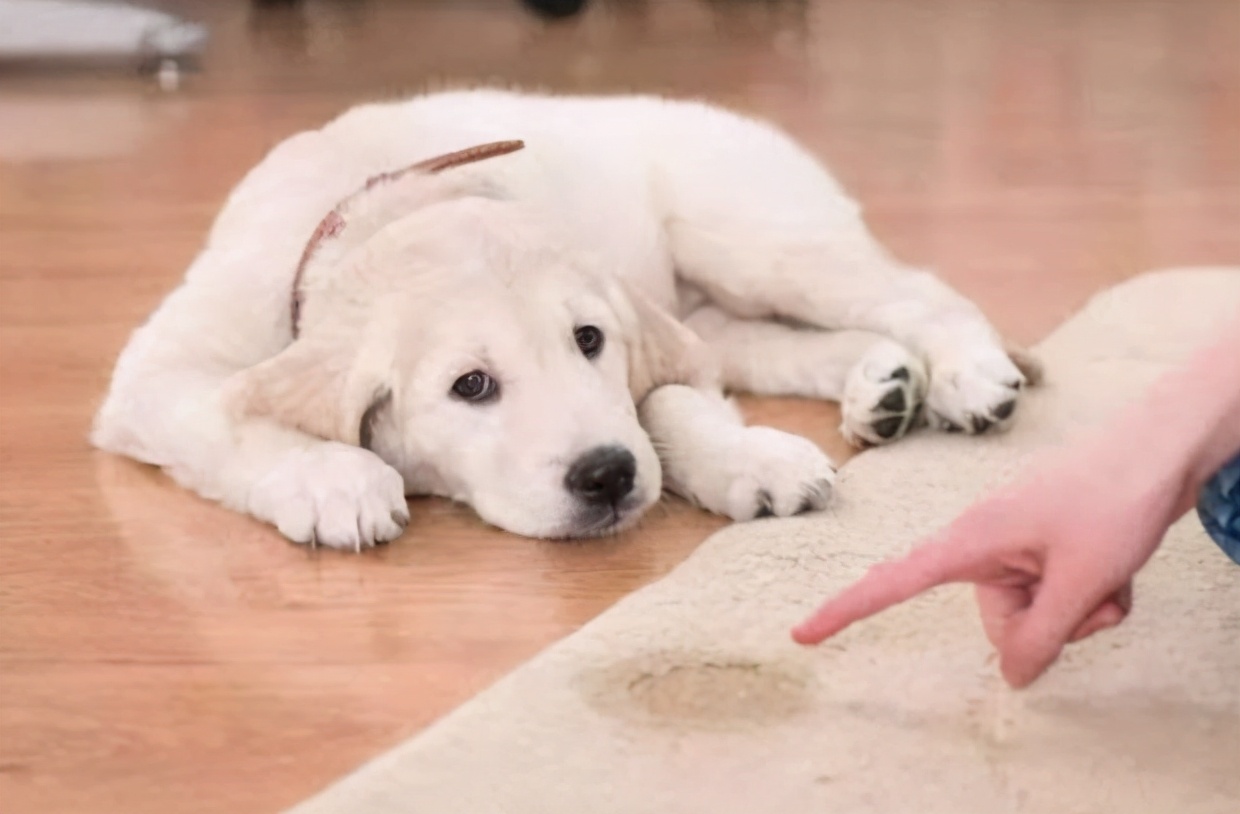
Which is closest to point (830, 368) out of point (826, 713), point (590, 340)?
point (590, 340)

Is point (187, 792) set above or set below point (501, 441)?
below

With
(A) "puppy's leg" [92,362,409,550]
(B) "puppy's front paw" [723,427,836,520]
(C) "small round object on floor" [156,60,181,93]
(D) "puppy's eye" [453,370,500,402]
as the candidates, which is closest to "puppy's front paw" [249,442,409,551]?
(A) "puppy's leg" [92,362,409,550]

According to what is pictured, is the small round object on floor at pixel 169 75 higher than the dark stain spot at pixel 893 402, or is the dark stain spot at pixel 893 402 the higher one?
the dark stain spot at pixel 893 402

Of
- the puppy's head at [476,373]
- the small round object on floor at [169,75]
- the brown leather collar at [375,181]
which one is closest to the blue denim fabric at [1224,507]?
the puppy's head at [476,373]

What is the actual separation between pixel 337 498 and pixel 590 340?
0.34 metres

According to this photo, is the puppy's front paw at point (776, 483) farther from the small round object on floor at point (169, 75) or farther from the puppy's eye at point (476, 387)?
the small round object on floor at point (169, 75)

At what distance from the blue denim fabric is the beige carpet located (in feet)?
0.48

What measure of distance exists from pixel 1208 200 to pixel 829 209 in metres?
1.08

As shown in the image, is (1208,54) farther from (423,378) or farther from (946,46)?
(423,378)

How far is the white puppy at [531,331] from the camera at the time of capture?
1642 mm

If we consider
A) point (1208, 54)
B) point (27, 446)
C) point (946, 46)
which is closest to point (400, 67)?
point (946, 46)

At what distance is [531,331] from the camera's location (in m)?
1.65

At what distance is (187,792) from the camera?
1238 millimetres

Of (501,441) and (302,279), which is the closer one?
(501,441)
